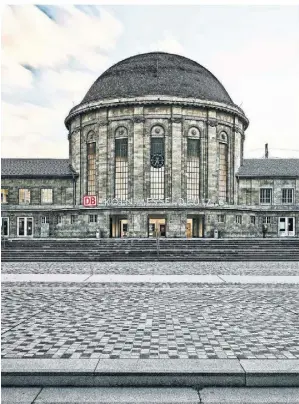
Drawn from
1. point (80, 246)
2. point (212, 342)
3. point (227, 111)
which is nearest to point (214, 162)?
point (227, 111)

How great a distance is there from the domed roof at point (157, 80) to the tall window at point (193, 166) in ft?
16.6

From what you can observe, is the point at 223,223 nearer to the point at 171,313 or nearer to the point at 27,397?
the point at 171,313

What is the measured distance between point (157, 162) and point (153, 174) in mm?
1334

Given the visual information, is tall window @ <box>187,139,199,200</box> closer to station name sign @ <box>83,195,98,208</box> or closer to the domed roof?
the domed roof

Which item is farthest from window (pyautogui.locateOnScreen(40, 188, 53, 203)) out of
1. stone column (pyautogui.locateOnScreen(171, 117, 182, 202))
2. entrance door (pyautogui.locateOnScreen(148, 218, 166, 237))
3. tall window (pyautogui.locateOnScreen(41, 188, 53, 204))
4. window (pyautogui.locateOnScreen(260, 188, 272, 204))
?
window (pyautogui.locateOnScreen(260, 188, 272, 204))

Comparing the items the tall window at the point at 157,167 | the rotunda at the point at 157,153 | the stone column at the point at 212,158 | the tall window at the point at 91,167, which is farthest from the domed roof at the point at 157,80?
the tall window at the point at 157,167

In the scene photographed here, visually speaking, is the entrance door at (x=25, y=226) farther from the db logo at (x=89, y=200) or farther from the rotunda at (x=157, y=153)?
the db logo at (x=89, y=200)

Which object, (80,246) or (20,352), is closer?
(20,352)

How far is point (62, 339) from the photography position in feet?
23.3

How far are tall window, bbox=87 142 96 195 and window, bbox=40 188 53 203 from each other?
4837 millimetres

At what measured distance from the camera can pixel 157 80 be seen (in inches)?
1911

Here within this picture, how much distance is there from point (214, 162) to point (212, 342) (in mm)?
41942

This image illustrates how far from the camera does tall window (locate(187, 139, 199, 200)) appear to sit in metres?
47.4

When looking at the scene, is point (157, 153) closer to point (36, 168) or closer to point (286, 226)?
point (36, 168)
